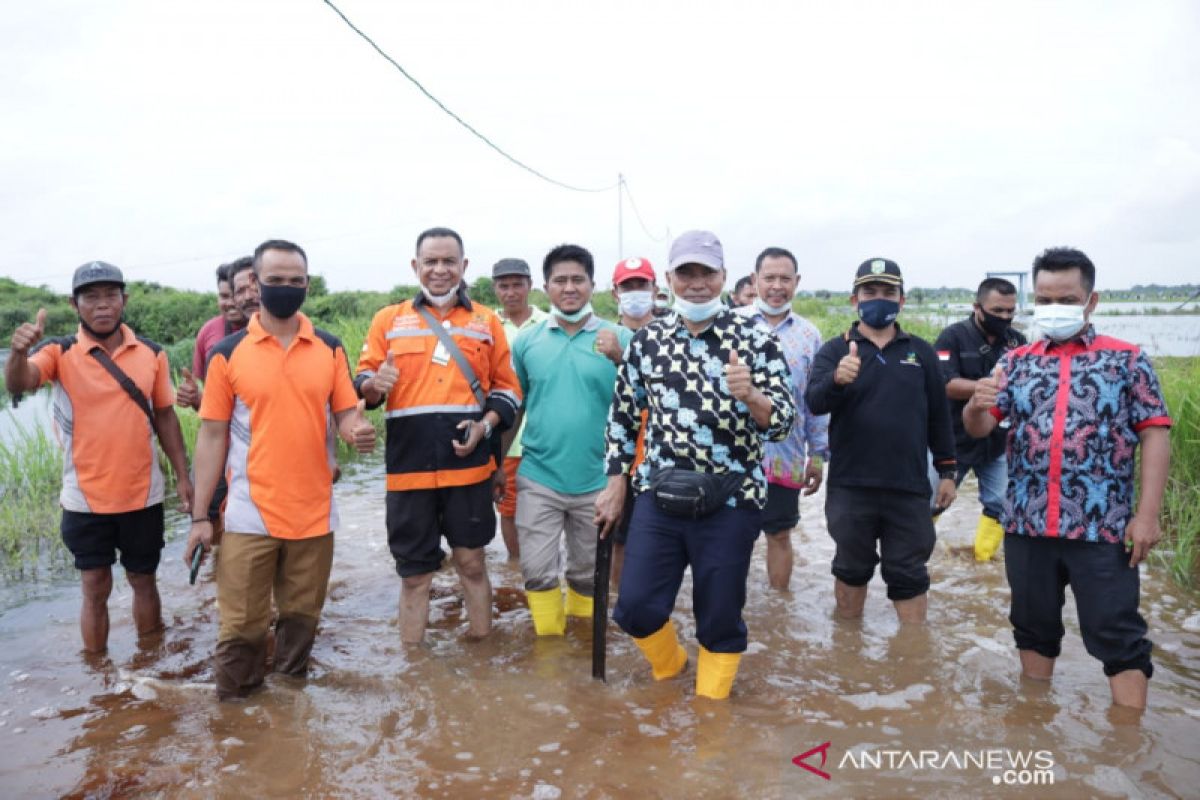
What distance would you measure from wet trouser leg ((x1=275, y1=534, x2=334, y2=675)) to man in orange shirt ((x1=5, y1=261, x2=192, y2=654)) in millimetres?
971

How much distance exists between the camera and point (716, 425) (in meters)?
3.53

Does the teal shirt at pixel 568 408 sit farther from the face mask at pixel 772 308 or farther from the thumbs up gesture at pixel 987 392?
the thumbs up gesture at pixel 987 392

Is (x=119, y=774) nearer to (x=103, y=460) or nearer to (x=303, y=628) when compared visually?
(x=303, y=628)

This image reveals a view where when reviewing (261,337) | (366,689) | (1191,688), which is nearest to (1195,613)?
(1191,688)

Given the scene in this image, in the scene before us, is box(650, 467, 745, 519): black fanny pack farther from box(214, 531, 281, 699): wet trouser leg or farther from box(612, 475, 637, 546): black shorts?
box(214, 531, 281, 699): wet trouser leg

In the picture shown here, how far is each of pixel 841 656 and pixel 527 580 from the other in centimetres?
181

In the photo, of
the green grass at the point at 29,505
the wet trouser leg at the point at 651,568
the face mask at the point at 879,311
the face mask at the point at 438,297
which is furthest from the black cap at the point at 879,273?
the green grass at the point at 29,505

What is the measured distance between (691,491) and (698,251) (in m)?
1.07

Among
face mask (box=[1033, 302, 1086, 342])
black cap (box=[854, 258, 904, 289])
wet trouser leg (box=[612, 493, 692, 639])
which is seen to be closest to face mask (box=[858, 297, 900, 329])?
black cap (box=[854, 258, 904, 289])

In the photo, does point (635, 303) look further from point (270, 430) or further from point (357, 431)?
point (270, 430)

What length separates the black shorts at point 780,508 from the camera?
203 inches

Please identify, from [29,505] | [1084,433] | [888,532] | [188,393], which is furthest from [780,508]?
[29,505]

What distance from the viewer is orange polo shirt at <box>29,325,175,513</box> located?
14.0 feet

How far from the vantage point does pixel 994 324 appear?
5645 millimetres
